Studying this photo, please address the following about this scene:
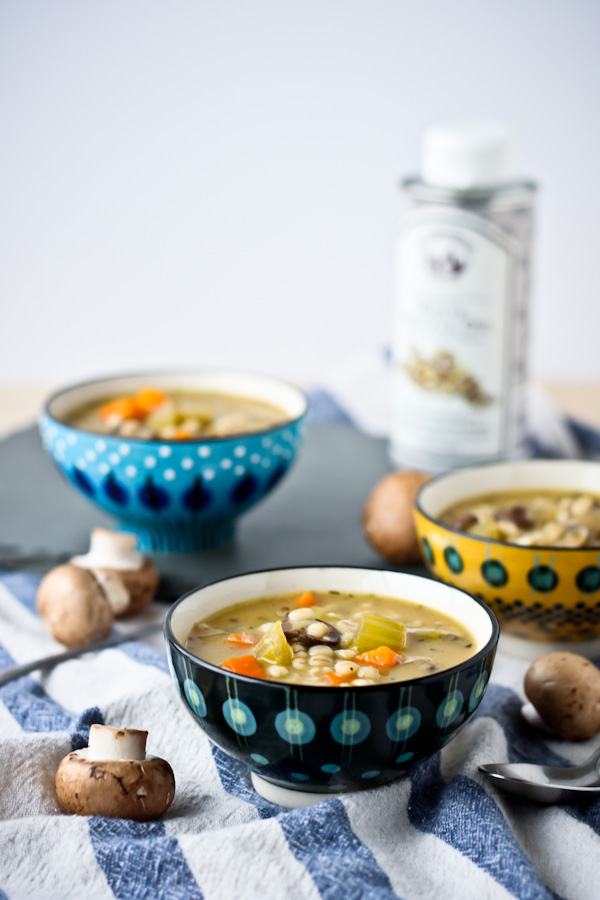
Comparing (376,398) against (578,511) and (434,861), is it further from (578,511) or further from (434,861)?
(434,861)

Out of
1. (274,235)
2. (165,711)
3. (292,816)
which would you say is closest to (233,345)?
(274,235)

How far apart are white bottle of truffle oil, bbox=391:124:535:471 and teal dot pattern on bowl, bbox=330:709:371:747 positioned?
3.38 ft

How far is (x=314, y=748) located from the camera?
960mm

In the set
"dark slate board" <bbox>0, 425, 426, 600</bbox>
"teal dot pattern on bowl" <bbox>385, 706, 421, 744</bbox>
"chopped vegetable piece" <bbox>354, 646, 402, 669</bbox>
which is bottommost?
"dark slate board" <bbox>0, 425, 426, 600</bbox>

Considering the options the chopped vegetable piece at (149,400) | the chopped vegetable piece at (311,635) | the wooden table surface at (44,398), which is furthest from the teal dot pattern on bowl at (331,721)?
the wooden table surface at (44,398)

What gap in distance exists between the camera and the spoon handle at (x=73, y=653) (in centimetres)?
132

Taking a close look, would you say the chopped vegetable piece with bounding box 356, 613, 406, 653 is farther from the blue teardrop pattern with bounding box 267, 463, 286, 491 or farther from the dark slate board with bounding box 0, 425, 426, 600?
the blue teardrop pattern with bounding box 267, 463, 286, 491

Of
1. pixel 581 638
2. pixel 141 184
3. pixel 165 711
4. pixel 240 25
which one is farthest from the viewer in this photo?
pixel 141 184

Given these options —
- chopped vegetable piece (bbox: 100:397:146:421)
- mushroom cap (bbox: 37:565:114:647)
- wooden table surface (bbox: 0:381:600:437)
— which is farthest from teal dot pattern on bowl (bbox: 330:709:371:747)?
wooden table surface (bbox: 0:381:600:437)

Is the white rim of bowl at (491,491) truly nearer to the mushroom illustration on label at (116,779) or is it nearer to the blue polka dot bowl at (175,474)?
the blue polka dot bowl at (175,474)

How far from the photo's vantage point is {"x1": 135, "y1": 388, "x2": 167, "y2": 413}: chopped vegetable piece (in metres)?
1.73

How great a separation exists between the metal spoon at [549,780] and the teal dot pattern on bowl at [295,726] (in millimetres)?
223

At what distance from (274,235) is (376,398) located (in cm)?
71

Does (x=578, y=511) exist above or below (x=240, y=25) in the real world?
below
